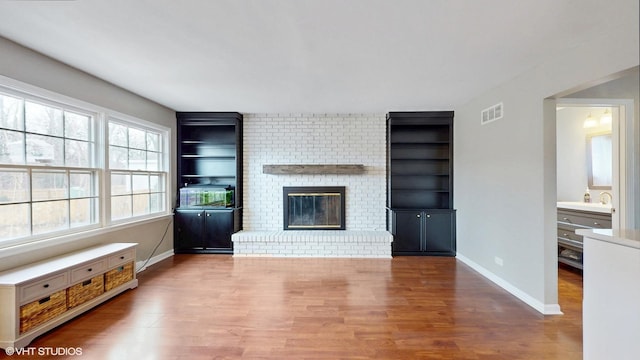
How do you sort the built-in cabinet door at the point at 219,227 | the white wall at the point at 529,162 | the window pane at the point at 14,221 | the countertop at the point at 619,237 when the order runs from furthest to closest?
the built-in cabinet door at the point at 219,227 < the window pane at the point at 14,221 < the white wall at the point at 529,162 < the countertop at the point at 619,237

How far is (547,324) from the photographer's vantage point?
230 cm

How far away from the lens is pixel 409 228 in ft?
14.2

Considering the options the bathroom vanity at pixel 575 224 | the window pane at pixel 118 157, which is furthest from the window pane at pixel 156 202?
the bathroom vanity at pixel 575 224

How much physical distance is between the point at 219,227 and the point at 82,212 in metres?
1.83

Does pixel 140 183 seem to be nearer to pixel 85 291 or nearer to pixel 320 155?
pixel 85 291

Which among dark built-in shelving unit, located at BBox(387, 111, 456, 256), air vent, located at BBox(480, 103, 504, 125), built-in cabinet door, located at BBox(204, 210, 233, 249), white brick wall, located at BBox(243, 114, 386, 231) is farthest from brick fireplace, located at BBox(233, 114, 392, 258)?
air vent, located at BBox(480, 103, 504, 125)

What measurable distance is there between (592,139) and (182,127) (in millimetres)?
6631

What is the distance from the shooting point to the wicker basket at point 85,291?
7.64 ft

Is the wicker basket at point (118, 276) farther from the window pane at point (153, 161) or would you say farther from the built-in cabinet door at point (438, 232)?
the built-in cabinet door at point (438, 232)

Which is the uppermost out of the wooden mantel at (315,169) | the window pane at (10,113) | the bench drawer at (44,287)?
the window pane at (10,113)

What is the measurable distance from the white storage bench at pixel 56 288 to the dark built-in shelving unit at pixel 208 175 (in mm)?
1448

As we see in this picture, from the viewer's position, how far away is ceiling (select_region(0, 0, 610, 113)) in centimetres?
171

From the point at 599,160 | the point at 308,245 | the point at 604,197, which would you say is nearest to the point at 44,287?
the point at 308,245

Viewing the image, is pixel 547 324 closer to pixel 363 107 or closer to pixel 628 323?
pixel 628 323
